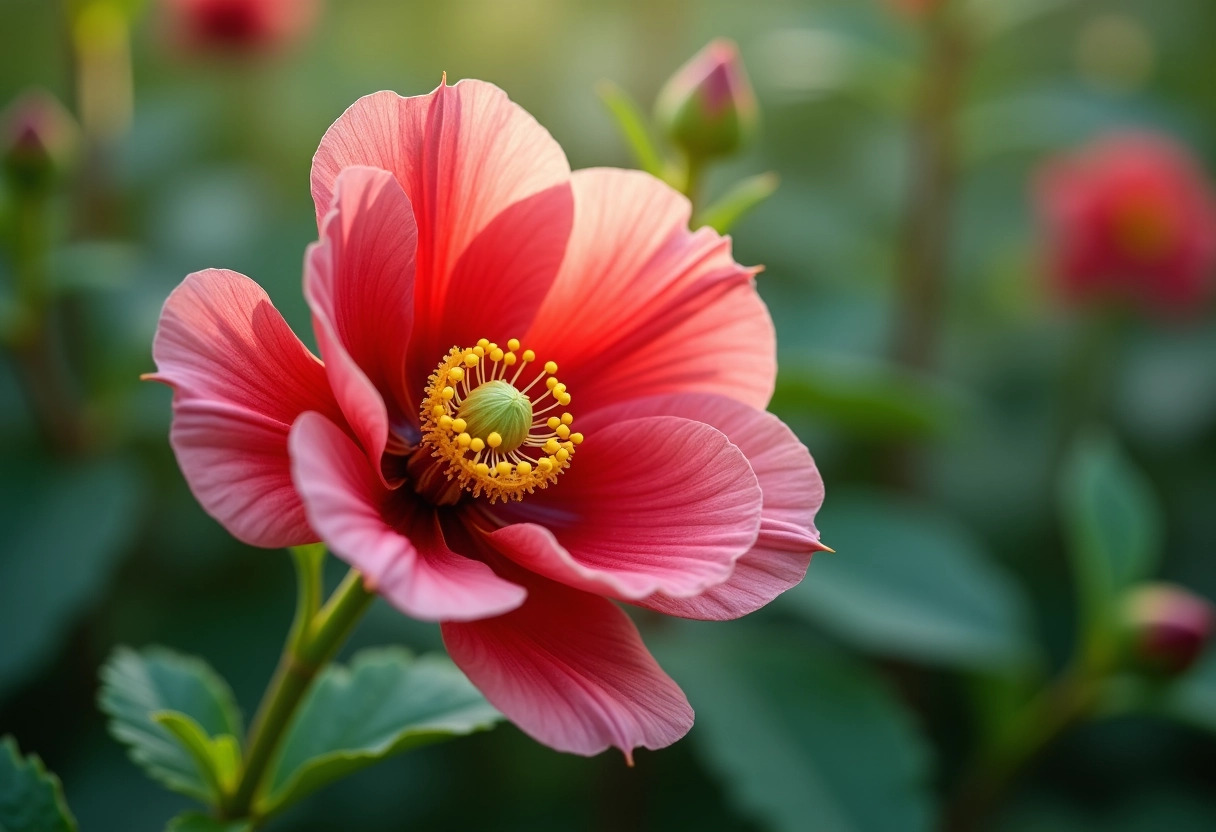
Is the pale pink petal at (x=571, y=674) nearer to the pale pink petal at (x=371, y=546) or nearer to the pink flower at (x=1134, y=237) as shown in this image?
the pale pink petal at (x=371, y=546)

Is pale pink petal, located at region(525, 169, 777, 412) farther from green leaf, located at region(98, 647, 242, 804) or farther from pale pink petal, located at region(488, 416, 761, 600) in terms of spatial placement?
green leaf, located at region(98, 647, 242, 804)

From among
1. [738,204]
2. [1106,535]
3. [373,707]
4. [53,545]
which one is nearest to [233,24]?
[53,545]

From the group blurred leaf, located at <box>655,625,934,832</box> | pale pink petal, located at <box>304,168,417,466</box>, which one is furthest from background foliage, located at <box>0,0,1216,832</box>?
pale pink petal, located at <box>304,168,417,466</box>

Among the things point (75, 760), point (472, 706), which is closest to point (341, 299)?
point (472, 706)

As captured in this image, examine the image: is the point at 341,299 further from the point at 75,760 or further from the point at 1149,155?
the point at 1149,155

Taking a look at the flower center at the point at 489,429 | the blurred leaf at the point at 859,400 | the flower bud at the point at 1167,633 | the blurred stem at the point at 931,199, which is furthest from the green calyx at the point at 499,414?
the blurred stem at the point at 931,199

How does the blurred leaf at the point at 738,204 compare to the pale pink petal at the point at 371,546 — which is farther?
the blurred leaf at the point at 738,204

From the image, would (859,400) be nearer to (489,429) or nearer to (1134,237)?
(489,429)
